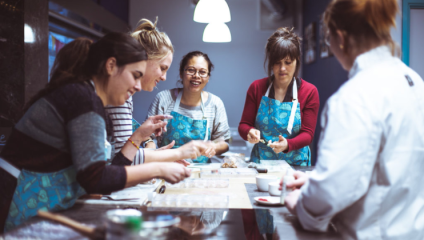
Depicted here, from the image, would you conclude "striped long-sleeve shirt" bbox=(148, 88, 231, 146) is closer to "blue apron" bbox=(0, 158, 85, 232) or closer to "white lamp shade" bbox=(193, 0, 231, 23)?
"white lamp shade" bbox=(193, 0, 231, 23)

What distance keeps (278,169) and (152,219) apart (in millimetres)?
1276

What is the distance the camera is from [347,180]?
86cm

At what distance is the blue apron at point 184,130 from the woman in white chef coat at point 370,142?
168cm

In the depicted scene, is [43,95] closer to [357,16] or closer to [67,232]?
[67,232]

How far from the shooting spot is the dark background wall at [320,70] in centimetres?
411

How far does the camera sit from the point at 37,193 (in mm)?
1178

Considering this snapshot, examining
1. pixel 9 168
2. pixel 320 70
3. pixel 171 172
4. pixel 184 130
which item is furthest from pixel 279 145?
pixel 320 70

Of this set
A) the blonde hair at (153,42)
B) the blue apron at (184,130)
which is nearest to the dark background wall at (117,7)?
the blue apron at (184,130)

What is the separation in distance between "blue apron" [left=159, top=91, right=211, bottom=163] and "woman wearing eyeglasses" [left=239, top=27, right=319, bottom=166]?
0.32m

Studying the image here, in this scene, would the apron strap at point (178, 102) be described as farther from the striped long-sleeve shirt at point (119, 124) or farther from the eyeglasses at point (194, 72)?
the striped long-sleeve shirt at point (119, 124)

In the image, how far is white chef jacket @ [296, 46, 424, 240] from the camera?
0.87 m

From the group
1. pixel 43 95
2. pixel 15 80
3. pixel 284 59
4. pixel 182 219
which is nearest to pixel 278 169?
pixel 284 59

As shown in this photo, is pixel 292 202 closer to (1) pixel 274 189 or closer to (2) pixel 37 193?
(1) pixel 274 189

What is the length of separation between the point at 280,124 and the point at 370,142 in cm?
162
